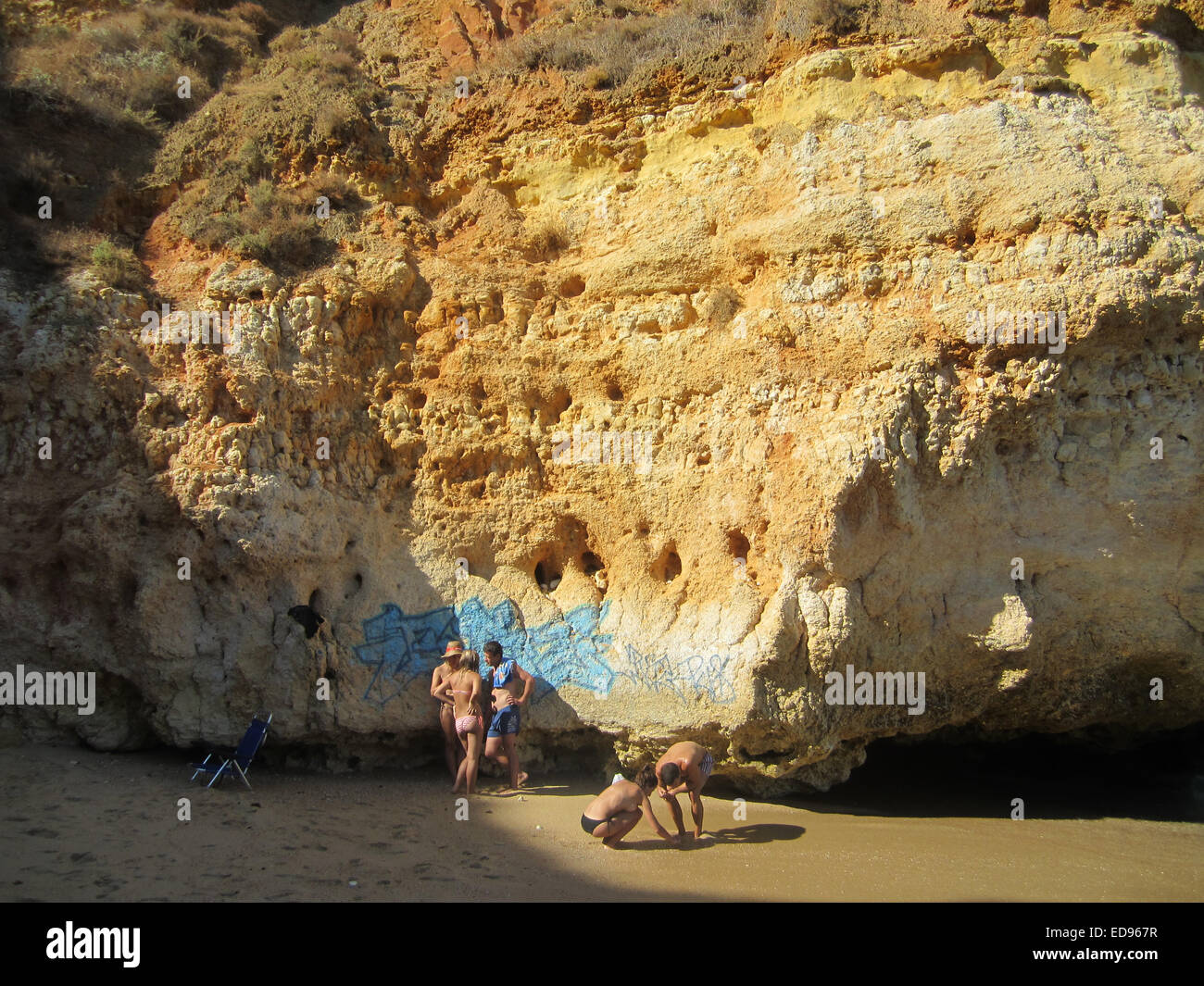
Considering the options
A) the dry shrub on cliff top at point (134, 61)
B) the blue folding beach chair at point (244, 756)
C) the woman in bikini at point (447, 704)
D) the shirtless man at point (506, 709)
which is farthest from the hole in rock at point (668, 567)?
the dry shrub on cliff top at point (134, 61)

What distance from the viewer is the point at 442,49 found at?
9664 mm

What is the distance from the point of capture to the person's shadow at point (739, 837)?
5574 millimetres

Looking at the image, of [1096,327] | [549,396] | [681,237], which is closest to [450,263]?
[549,396]

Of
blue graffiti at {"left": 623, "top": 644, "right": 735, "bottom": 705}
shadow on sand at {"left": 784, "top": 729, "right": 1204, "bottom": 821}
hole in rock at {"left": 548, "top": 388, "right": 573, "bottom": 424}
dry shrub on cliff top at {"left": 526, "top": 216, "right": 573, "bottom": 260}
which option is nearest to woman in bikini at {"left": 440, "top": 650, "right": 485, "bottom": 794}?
blue graffiti at {"left": 623, "top": 644, "right": 735, "bottom": 705}

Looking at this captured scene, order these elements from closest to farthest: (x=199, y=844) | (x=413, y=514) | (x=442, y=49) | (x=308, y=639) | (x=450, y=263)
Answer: (x=199, y=844), (x=308, y=639), (x=413, y=514), (x=450, y=263), (x=442, y=49)

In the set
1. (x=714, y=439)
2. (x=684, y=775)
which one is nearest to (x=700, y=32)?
(x=714, y=439)

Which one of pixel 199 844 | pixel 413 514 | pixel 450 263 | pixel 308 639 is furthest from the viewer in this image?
pixel 450 263

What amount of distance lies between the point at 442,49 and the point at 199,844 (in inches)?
330

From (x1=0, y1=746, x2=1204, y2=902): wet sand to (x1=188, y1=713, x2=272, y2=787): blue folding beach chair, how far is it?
0.37 feet

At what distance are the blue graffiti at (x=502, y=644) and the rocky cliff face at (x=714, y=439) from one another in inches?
1.2

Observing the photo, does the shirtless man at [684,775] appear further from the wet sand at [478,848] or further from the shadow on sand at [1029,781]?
the shadow on sand at [1029,781]

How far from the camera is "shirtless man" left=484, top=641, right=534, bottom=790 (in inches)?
257

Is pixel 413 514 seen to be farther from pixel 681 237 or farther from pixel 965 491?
pixel 965 491

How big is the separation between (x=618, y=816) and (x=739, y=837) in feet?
3.03
